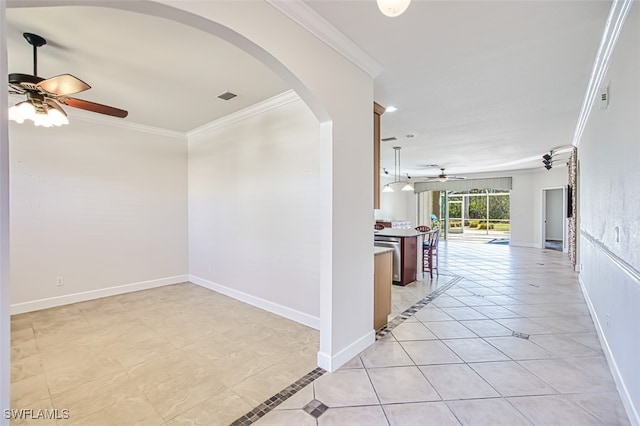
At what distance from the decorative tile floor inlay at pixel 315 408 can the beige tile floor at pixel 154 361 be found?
0.32 m

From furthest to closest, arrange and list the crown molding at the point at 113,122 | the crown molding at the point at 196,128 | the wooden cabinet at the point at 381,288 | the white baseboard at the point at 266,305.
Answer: the crown molding at the point at 113,122
the crown molding at the point at 196,128
the white baseboard at the point at 266,305
the wooden cabinet at the point at 381,288

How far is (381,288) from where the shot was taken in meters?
3.32

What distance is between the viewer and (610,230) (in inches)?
96.8

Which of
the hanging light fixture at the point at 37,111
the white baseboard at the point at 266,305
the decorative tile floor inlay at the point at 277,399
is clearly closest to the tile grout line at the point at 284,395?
the decorative tile floor inlay at the point at 277,399

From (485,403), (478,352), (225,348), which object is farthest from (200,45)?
(478,352)

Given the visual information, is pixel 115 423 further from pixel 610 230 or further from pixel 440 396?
pixel 610 230

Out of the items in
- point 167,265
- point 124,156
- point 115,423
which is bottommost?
point 115,423

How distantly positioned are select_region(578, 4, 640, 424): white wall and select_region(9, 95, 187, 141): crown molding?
5.82m

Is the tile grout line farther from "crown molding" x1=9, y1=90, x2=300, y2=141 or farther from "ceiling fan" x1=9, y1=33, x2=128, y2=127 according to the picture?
"crown molding" x1=9, y1=90, x2=300, y2=141

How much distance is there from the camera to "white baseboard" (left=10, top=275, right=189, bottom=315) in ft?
13.0

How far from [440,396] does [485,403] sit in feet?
0.96

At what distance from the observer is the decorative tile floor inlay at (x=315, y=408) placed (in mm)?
1970

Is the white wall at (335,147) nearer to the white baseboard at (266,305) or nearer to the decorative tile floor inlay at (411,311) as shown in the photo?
the decorative tile floor inlay at (411,311)

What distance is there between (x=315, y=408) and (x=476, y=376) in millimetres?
1353
